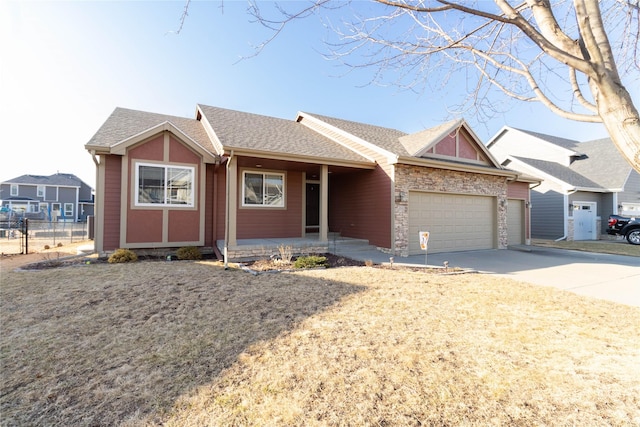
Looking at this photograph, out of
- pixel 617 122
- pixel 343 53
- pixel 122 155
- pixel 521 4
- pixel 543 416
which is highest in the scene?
pixel 521 4

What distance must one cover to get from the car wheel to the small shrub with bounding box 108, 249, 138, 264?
2236 cm

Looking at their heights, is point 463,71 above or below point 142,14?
below

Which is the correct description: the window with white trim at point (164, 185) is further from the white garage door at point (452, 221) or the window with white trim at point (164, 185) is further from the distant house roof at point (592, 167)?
the distant house roof at point (592, 167)

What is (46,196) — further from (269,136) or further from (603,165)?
A: (603,165)

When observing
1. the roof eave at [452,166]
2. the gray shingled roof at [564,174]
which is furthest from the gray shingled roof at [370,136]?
the gray shingled roof at [564,174]

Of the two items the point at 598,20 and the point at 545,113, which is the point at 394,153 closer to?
the point at 545,113

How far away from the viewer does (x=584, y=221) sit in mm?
17531

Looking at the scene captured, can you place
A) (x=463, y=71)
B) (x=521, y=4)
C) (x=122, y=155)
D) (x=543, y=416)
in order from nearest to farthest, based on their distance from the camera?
(x=543, y=416) < (x=521, y=4) < (x=463, y=71) < (x=122, y=155)

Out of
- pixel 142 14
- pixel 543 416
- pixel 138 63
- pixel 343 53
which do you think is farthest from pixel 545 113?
pixel 138 63

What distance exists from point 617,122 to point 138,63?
8.83m

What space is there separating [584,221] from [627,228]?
223 centimetres

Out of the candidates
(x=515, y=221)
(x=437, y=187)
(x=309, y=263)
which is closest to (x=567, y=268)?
(x=437, y=187)

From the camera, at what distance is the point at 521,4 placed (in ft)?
12.2

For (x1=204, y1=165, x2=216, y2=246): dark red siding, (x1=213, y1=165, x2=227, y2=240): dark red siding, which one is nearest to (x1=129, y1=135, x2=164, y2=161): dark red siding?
(x1=204, y1=165, x2=216, y2=246): dark red siding
